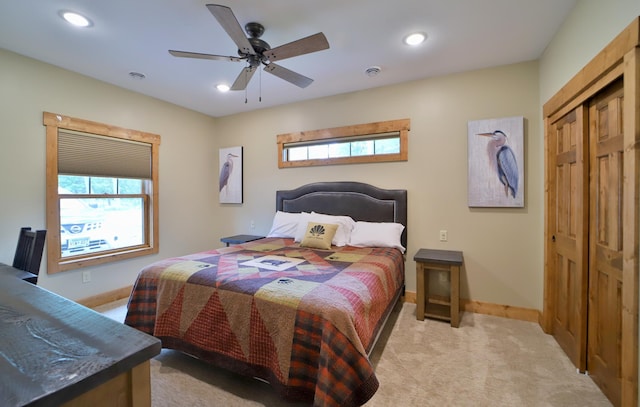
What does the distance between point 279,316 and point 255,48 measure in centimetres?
198

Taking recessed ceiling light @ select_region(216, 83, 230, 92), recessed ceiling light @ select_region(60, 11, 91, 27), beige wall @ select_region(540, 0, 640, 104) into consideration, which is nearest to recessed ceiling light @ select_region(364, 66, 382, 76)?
beige wall @ select_region(540, 0, 640, 104)

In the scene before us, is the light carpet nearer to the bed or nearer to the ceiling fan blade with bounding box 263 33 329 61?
the bed

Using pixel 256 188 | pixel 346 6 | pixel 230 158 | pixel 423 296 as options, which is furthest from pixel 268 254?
pixel 230 158

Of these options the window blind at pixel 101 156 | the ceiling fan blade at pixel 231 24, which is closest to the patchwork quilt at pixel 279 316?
the ceiling fan blade at pixel 231 24

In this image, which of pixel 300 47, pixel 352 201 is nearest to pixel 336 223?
pixel 352 201

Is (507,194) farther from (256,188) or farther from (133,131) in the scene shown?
(133,131)

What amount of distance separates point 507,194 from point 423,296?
1.37m

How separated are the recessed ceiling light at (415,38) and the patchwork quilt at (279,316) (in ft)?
6.52

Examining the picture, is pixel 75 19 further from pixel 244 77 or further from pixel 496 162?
pixel 496 162

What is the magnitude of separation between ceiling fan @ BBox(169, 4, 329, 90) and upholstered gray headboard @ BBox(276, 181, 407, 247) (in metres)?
1.51

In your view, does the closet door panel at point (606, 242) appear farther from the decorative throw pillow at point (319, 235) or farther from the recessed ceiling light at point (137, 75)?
the recessed ceiling light at point (137, 75)

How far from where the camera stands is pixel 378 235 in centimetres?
313

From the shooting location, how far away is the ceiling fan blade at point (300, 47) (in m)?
1.87

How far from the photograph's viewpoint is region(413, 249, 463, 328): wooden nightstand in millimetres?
2662
